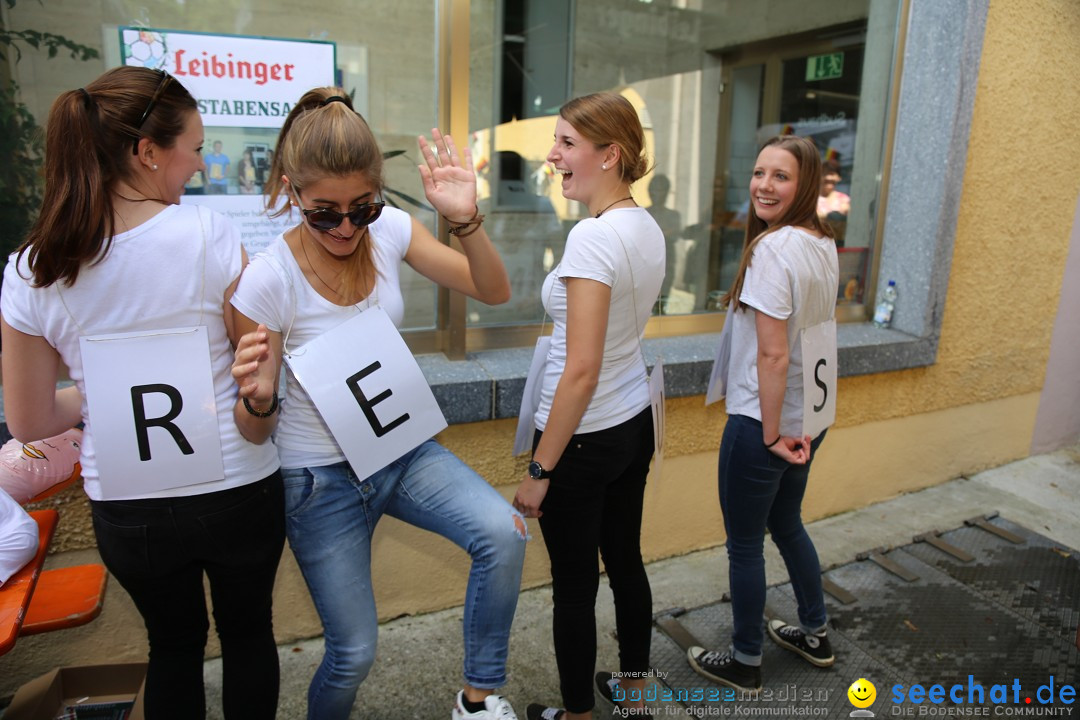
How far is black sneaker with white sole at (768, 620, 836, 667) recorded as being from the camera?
2.73 meters

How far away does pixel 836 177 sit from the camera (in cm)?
439

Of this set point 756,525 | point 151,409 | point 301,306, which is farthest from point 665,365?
point 151,409

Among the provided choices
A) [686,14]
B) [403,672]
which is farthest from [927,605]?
[686,14]

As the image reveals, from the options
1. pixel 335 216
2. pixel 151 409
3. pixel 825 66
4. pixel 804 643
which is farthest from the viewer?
pixel 825 66

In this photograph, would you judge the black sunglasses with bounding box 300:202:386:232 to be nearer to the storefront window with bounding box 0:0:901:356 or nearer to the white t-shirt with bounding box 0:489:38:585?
the white t-shirt with bounding box 0:489:38:585

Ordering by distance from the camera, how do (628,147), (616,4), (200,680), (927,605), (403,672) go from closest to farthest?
(200,680) → (628,147) → (403,672) → (927,605) → (616,4)

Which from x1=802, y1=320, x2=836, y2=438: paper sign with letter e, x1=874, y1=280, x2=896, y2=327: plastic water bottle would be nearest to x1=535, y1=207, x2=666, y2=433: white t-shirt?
x1=802, y1=320, x2=836, y2=438: paper sign with letter e

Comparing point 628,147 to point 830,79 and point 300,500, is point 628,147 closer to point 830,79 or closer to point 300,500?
point 300,500

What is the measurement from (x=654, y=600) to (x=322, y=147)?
236 cm

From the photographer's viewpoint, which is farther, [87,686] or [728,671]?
[728,671]

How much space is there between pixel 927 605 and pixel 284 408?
2.82 meters

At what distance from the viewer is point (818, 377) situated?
2408 millimetres

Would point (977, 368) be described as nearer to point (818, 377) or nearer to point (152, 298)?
point (818, 377)

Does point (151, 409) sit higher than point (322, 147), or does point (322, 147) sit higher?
point (322, 147)
